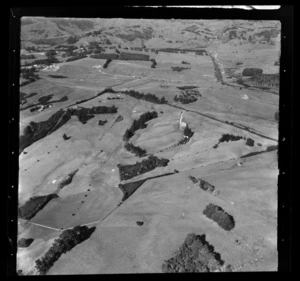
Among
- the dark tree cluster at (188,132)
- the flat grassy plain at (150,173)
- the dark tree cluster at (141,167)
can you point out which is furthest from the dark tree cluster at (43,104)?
the dark tree cluster at (188,132)

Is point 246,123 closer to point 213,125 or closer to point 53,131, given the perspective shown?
point 213,125

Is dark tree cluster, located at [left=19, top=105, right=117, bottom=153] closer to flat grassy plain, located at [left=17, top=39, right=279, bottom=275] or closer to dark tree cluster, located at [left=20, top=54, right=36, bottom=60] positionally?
flat grassy plain, located at [left=17, top=39, right=279, bottom=275]

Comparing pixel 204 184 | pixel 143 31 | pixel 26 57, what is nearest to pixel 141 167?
pixel 204 184

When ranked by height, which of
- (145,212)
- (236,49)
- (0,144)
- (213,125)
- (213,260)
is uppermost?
(236,49)

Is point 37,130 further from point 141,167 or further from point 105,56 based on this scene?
point 105,56

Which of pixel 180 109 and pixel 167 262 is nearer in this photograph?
pixel 167 262

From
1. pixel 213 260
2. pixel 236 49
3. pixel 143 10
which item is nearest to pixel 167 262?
pixel 213 260
